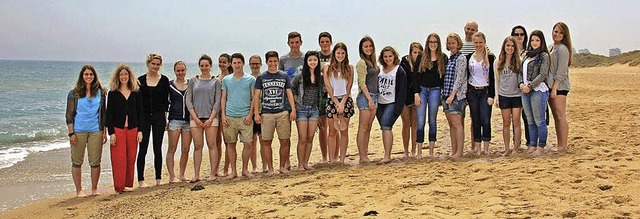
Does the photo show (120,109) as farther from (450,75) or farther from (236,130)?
(450,75)

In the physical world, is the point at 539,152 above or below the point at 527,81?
below

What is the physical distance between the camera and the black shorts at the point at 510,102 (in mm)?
6758

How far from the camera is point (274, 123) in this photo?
22.2ft

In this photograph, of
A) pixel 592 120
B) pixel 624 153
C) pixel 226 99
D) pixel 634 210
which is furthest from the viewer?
pixel 592 120

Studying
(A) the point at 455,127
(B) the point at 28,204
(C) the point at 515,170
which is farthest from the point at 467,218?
(B) the point at 28,204

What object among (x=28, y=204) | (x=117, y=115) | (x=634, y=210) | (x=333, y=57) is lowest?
(x=28, y=204)

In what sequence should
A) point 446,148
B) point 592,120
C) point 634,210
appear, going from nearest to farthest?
point 634,210, point 446,148, point 592,120

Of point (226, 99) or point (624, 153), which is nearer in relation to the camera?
point (624, 153)

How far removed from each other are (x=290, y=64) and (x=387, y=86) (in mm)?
1315

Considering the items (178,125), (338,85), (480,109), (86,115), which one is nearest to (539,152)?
(480,109)

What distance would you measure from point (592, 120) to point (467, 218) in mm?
7424

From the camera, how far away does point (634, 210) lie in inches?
157

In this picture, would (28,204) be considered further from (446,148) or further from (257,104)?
(446,148)

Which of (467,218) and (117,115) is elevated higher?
(117,115)
